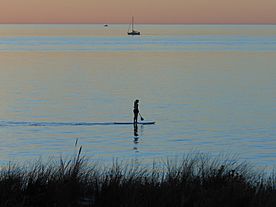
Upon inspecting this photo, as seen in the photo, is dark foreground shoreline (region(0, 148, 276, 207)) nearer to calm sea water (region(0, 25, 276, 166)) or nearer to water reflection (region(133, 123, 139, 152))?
calm sea water (region(0, 25, 276, 166))

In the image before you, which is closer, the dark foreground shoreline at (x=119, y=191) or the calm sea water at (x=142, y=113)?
the dark foreground shoreline at (x=119, y=191)

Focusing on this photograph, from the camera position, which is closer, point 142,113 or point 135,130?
point 135,130

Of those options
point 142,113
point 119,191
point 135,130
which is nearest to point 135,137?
point 135,130

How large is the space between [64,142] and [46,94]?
78.6 feet

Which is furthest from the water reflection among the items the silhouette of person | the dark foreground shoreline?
the dark foreground shoreline

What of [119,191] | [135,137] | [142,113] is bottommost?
[119,191]

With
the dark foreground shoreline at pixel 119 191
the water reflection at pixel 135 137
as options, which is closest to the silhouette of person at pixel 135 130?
the water reflection at pixel 135 137

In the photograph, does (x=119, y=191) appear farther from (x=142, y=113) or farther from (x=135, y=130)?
(x=142, y=113)

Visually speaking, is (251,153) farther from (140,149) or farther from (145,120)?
(145,120)

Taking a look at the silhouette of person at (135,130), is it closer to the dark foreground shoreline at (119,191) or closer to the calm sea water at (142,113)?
the calm sea water at (142,113)

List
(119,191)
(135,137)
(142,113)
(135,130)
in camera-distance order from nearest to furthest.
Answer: (119,191)
(135,137)
(135,130)
(142,113)

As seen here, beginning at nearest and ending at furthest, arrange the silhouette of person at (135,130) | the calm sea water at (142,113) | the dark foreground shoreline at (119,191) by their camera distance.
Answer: the dark foreground shoreline at (119,191), the calm sea water at (142,113), the silhouette of person at (135,130)

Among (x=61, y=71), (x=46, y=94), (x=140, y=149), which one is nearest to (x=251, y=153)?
(x=140, y=149)

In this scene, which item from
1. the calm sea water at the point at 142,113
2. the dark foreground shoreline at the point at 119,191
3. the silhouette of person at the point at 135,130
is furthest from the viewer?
the silhouette of person at the point at 135,130
